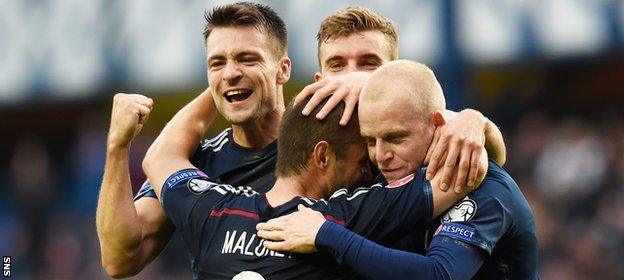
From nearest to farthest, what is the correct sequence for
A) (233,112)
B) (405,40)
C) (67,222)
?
(233,112), (405,40), (67,222)

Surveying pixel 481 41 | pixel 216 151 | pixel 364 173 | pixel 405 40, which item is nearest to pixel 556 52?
pixel 481 41

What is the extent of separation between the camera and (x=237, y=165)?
4.28m

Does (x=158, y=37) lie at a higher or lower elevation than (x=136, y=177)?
higher

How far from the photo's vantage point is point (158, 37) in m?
10.4

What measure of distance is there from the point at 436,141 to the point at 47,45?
805cm

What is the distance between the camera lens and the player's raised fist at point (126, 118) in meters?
3.84

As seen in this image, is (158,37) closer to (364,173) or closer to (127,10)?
(127,10)

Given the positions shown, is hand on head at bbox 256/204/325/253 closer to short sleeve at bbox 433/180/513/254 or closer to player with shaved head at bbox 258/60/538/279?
player with shaved head at bbox 258/60/538/279

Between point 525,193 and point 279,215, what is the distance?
6.05m

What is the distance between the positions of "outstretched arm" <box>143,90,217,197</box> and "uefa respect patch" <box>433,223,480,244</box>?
41.4 inches

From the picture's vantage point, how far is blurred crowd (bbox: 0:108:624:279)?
29.1ft

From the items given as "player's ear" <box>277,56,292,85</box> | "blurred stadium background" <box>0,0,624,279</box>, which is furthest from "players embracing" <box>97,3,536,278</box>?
"blurred stadium background" <box>0,0,624,279</box>

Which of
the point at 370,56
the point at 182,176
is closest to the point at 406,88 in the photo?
the point at 182,176

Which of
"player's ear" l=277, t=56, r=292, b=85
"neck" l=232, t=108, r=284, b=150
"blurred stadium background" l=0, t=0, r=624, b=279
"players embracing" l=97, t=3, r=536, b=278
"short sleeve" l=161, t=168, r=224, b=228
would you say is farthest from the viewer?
"blurred stadium background" l=0, t=0, r=624, b=279
